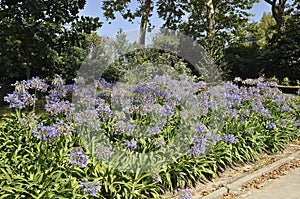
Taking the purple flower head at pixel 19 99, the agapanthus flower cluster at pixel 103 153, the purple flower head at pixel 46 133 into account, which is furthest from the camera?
the purple flower head at pixel 19 99

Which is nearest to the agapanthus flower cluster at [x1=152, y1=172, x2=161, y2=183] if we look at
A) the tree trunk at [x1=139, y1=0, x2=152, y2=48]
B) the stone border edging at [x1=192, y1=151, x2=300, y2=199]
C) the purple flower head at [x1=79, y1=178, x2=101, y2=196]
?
the stone border edging at [x1=192, y1=151, x2=300, y2=199]

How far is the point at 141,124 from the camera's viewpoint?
4.82 metres

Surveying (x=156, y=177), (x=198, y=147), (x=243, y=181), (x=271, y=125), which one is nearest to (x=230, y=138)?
(x=243, y=181)

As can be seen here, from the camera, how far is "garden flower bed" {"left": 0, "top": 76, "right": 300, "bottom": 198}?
11.1 ft

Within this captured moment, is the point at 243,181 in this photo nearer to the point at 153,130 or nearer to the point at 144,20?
the point at 153,130

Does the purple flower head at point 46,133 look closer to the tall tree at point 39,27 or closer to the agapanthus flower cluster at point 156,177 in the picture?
the agapanthus flower cluster at point 156,177

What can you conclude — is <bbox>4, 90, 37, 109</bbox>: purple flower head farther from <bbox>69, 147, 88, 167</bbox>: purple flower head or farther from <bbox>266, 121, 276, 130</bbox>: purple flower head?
<bbox>266, 121, 276, 130</bbox>: purple flower head

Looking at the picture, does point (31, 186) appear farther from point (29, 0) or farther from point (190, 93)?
point (29, 0)

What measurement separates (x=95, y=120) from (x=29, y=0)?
3.57 metres

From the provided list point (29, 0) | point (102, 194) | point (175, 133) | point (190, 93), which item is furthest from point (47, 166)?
point (29, 0)

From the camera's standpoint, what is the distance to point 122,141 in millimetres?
4273

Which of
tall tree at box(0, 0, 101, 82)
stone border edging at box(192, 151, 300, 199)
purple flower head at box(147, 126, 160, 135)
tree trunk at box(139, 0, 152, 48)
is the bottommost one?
stone border edging at box(192, 151, 300, 199)

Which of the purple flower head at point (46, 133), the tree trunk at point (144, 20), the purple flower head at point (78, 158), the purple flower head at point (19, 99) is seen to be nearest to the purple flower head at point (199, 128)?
the purple flower head at point (78, 158)

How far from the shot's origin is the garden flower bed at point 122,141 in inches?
133
